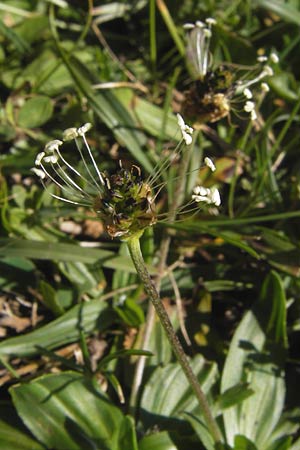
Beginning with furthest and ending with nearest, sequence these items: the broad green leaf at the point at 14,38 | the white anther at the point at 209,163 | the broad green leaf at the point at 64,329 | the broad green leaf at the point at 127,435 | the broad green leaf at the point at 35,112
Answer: the broad green leaf at the point at 14,38 → the broad green leaf at the point at 35,112 → the broad green leaf at the point at 64,329 → the broad green leaf at the point at 127,435 → the white anther at the point at 209,163

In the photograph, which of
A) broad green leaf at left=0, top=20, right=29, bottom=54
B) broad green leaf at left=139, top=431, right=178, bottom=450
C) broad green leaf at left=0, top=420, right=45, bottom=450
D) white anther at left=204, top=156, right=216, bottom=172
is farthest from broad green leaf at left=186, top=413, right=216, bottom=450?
broad green leaf at left=0, top=20, right=29, bottom=54

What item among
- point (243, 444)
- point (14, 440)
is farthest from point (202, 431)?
point (14, 440)

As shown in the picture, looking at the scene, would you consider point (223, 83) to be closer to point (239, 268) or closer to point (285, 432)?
point (239, 268)

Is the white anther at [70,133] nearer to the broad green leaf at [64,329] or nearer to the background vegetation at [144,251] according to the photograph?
the background vegetation at [144,251]

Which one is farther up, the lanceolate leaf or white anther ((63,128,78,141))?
white anther ((63,128,78,141))

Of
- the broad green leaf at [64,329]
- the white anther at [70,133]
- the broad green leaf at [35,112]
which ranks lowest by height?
the broad green leaf at [64,329]

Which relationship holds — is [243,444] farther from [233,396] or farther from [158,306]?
[158,306]

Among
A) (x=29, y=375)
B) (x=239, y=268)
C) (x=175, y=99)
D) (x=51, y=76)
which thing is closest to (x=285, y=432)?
(x=239, y=268)

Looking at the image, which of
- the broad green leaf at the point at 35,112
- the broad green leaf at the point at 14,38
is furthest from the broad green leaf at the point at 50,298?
the broad green leaf at the point at 14,38

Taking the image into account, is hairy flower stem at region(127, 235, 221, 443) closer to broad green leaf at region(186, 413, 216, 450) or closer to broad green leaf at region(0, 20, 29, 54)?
broad green leaf at region(186, 413, 216, 450)
